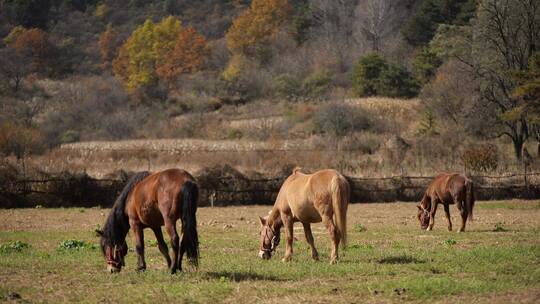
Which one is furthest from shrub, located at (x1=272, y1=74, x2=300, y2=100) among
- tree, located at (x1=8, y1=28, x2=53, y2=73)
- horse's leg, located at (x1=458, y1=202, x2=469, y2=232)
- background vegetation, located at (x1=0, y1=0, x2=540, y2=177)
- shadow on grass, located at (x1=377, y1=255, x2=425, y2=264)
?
shadow on grass, located at (x1=377, y1=255, x2=425, y2=264)

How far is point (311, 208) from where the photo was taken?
16.0 meters

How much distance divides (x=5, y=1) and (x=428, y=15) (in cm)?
8811

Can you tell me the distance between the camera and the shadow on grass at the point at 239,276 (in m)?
13.2

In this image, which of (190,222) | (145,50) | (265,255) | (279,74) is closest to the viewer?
(190,222)

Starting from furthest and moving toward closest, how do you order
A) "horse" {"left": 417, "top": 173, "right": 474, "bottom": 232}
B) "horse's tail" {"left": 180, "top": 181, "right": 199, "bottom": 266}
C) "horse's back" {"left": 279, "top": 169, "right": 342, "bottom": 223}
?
"horse" {"left": 417, "top": 173, "right": 474, "bottom": 232} → "horse's back" {"left": 279, "top": 169, "right": 342, "bottom": 223} → "horse's tail" {"left": 180, "top": 181, "right": 199, "bottom": 266}

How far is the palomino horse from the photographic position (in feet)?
49.9

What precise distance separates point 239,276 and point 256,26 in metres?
121

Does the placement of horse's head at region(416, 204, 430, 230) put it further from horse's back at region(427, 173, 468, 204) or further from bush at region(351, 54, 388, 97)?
bush at region(351, 54, 388, 97)

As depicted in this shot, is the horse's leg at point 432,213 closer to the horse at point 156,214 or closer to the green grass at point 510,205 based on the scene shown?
the green grass at point 510,205

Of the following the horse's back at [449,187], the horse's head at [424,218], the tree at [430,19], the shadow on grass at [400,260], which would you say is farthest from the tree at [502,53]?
the tree at [430,19]

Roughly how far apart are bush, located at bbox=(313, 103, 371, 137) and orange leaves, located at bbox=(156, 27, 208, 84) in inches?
1956

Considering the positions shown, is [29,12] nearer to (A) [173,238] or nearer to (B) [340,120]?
(B) [340,120]

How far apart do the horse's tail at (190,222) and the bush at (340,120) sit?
5847cm

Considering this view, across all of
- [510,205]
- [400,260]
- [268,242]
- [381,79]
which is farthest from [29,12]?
[400,260]
